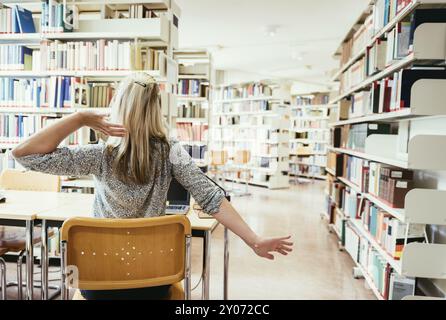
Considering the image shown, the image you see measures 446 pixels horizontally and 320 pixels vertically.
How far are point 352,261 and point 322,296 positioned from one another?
1024mm

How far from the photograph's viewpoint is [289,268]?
3.44m

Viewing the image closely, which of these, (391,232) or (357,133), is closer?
(391,232)

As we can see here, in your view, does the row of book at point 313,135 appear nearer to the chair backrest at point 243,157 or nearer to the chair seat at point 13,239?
the chair backrest at point 243,157

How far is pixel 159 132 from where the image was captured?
4.83 feet

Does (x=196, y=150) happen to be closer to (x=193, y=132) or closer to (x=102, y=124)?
(x=193, y=132)

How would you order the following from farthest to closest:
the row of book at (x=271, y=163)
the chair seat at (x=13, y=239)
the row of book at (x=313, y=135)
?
the row of book at (x=313, y=135) → the row of book at (x=271, y=163) → the chair seat at (x=13, y=239)

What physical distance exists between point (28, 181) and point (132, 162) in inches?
68.7

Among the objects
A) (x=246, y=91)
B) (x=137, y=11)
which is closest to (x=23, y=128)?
(x=137, y=11)

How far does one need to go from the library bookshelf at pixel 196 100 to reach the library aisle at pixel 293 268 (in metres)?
1.33

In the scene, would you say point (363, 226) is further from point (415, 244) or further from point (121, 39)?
point (121, 39)

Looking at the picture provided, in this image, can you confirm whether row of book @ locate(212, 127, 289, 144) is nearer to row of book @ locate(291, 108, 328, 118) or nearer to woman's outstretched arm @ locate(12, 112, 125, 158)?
row of book @ locate(291, 108, 328, 118)

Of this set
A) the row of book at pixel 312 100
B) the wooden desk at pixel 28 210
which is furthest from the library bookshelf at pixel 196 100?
the row of book at pixel 312 100

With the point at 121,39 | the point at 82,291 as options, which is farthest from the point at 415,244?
the point at 121,39

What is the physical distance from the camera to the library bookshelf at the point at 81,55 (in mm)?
3656
